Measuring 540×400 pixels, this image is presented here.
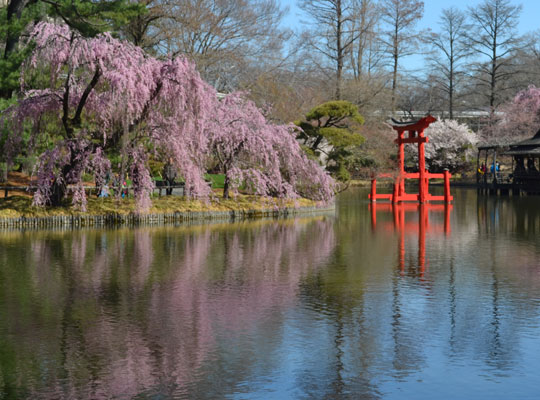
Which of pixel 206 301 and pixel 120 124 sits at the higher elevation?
pixel 120 124

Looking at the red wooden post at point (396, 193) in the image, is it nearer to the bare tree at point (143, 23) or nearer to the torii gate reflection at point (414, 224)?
the torii gate reflection at point (414, 224)

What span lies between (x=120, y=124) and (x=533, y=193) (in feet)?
108

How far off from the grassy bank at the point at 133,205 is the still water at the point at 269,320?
18.1 feet

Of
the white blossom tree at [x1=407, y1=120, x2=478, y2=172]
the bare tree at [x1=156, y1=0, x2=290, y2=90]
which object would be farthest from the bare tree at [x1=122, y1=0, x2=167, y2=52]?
the white blossom tree at [x1=407, y1=120, x2=478, y2=172]

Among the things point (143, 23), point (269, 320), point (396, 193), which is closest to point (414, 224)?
point (396, 193)

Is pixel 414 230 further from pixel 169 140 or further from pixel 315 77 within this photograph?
pixel 315 77

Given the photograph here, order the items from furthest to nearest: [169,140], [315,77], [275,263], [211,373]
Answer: [315,77] < [169,140] < [275,263] < [211,373]

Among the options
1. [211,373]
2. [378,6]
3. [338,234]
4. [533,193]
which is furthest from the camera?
[378,6]

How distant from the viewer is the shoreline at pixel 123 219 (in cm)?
2391

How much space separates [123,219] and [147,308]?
48.2 feet

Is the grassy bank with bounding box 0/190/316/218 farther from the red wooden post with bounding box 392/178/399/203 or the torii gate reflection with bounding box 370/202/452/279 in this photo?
the red wooden post with bounding box 392/178/399/203

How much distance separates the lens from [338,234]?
22.2m

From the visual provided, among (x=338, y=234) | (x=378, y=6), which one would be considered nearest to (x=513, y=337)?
(x=338, y=234)

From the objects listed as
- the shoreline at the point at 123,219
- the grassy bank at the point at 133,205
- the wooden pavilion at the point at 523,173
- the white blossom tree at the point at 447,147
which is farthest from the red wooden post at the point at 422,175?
the white blossom tree at the point at 447,147
